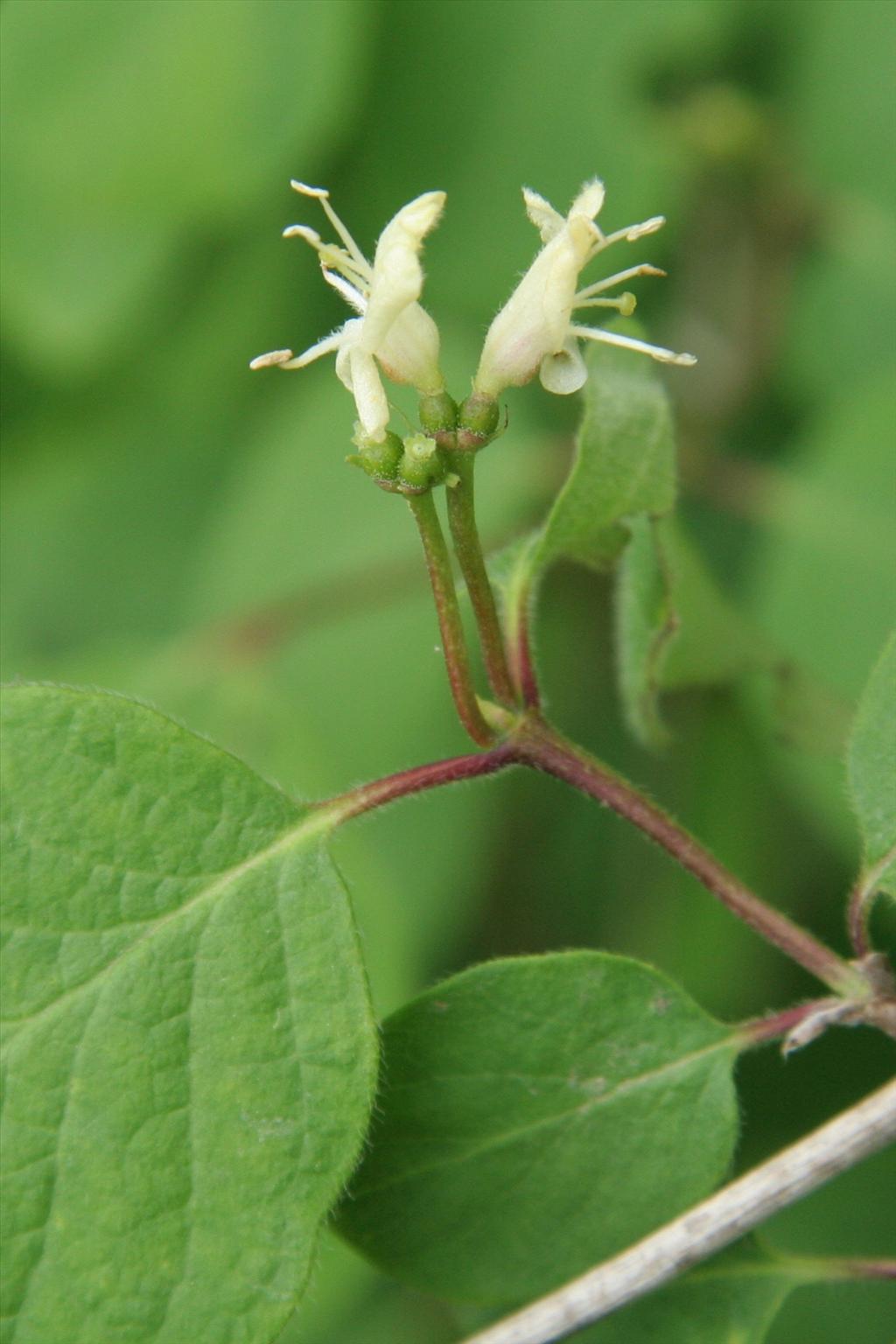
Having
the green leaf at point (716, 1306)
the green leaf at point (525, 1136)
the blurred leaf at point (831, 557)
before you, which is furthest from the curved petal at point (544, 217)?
the blurred leaf at point (831, 557)

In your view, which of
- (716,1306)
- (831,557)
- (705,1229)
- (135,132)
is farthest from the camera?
(135,132)

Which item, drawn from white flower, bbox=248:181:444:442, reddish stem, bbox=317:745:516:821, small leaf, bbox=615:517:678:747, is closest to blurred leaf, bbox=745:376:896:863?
small leaf, bbox=615:517:678:747

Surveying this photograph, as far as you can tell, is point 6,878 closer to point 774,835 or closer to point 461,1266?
point 461,1266

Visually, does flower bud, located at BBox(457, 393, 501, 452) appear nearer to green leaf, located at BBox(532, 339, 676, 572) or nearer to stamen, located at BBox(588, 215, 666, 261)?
stamen, located at BBox(588, 215, 666, 261)

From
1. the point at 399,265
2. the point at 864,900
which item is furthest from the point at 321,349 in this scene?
the point at 864,900

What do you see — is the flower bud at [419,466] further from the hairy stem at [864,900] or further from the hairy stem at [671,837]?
the hairy stem at [864,900]

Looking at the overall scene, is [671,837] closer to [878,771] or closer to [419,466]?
[878,771]
